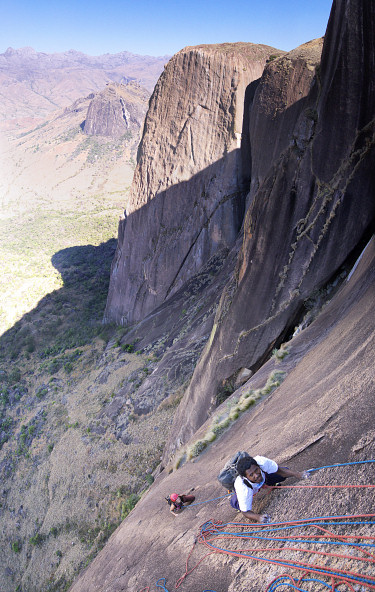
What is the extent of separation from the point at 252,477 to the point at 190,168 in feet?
57.3

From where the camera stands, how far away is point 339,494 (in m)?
3.13

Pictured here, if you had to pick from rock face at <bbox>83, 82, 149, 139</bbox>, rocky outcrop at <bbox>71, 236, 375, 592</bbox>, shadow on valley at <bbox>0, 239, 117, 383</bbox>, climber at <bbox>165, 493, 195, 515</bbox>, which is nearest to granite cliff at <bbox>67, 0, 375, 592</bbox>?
rocky outcrop at <bbox>71, 236, 375, 592</bbox>

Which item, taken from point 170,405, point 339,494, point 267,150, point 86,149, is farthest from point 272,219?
point 86,149

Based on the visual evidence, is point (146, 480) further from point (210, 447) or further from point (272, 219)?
point (272, 219)

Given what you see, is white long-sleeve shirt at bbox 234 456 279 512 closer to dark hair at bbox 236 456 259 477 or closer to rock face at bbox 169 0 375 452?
dark hair at bbox 236 456 259 477

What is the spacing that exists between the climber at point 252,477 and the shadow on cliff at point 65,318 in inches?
927

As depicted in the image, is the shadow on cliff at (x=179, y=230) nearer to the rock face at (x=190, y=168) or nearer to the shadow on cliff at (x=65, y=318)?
the rock face at (x=190, y=168)

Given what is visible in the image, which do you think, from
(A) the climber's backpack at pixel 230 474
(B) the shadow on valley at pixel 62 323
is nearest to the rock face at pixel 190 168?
(B) the shadow on valley at pixel 62 323

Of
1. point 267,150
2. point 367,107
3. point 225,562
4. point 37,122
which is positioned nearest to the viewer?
point 225,562

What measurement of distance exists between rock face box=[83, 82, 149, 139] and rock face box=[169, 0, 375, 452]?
117498 millimetres

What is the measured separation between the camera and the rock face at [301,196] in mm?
6863

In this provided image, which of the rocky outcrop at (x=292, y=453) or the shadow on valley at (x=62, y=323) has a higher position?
the rocky outcrop at (x=292, y=453)

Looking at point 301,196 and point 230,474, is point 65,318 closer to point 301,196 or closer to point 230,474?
point 301,196

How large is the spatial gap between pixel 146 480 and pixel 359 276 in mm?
10218
